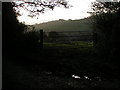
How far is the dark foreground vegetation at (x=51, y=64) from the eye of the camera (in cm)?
769

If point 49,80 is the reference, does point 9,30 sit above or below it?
above

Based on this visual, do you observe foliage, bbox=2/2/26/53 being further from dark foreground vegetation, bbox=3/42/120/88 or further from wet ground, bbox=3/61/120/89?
wet ground, bbox=3/61/120/89

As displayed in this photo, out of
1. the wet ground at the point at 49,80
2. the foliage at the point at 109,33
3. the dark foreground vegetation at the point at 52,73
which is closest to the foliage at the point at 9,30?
the dark foreground vegetation at the point at 52,73

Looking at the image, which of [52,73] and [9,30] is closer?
[52,73]

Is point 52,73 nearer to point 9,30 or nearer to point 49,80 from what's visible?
point 49,80

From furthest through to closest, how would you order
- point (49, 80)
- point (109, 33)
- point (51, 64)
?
point (109, 33)
point (51, 64)
point (49, 80)

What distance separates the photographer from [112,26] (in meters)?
13.1

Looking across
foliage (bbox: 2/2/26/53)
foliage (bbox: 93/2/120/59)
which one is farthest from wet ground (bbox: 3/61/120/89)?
foliage (bbox: 93/2/120/59)

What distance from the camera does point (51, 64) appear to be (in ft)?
36.4

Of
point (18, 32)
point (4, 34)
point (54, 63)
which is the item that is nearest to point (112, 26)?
point (54, 63)

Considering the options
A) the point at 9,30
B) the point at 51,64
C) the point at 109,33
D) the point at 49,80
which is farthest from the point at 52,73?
the point at 109,33

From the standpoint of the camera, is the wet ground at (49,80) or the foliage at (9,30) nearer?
the wet ground at (49,80)

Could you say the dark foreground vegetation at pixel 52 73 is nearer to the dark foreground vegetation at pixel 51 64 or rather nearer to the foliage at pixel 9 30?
the dark foreground vegetation at pixel 51 64

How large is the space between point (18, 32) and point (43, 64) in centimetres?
209
